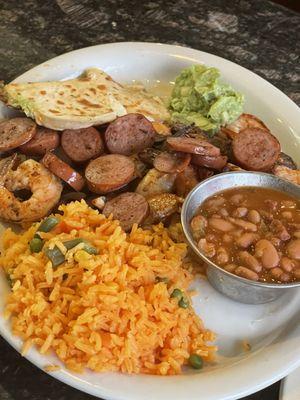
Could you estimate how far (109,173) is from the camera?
9.12 feet

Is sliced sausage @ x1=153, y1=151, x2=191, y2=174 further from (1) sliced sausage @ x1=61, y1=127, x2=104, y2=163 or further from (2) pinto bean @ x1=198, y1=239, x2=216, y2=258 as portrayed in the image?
(2) pinto bean @ x1=198, y1=239, x2=216, y2=258

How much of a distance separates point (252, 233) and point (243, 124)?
915 millimetres

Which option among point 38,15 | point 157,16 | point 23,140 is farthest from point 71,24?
point 23,140

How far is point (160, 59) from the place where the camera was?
362cm

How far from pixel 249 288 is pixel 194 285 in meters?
0.28

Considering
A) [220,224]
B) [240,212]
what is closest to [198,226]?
[220,224]

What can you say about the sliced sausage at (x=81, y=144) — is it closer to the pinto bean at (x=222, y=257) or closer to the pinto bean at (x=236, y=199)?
the pinto bean at (x=236, y=199)

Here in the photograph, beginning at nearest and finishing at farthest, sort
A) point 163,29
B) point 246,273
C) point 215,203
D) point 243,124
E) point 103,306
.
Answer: point 103,306
point 246,273
point 215,203
point 243,124
point 163,29

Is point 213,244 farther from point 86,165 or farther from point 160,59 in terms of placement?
point 160,59

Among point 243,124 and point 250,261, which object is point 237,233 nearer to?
point 250,261

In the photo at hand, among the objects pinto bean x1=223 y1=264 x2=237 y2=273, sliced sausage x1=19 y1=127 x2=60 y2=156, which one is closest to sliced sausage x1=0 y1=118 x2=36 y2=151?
sliced sausage x1=19 y1=127 x2=60 y2=156

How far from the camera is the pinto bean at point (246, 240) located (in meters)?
2.45

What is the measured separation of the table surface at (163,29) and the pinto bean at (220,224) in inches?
59.7

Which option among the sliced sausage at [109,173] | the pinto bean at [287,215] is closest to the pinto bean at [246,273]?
the pinto bean at [287,215]
